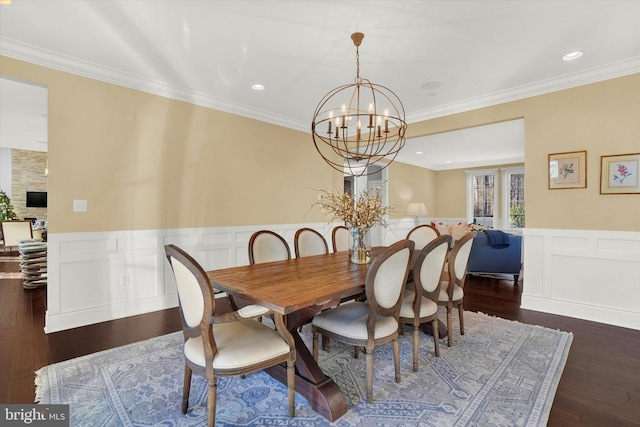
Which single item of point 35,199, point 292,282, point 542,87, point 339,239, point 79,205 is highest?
point 542,87

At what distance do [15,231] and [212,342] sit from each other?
7964mm

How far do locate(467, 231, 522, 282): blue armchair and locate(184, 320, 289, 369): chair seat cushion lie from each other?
419 cm

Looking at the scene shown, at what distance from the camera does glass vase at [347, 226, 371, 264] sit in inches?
101

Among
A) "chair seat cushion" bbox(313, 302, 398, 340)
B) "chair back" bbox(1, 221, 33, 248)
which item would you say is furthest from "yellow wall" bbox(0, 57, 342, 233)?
"chair back" bbox(1, 221, 33, 248)

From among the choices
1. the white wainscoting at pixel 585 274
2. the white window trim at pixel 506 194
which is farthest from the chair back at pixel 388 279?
the white window trim at pixel 506 194

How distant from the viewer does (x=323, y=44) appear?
2637 mm

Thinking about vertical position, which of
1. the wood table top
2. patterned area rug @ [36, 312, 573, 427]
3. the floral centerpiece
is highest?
the floral centerpiece

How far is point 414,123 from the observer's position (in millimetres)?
4621

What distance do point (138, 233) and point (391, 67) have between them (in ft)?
10.6

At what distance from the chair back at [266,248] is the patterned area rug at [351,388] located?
95 cm

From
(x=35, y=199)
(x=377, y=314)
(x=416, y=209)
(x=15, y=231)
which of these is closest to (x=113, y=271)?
(x=377, y=314)

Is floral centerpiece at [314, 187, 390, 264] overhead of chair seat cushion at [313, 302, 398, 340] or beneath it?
overhead

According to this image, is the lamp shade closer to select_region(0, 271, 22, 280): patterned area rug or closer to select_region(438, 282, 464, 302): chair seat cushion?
select_region(438, 282, 464, 302): chair seat cushion

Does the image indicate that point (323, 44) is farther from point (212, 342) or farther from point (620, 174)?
point (620, 174)
